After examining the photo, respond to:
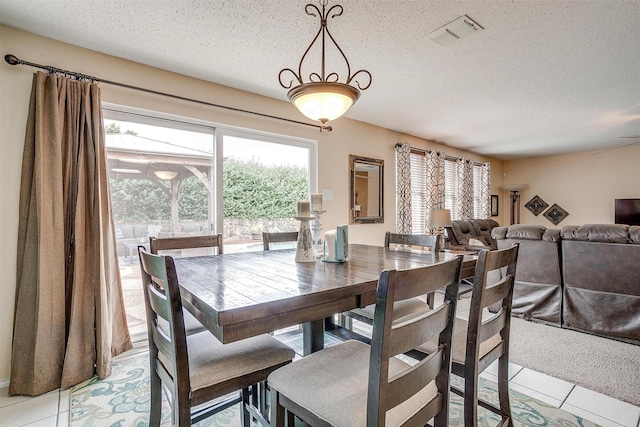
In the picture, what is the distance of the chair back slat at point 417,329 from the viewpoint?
2.88 feet

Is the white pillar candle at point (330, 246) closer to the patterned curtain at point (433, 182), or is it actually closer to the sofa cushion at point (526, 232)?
the sofa cushion at point (526, 232)

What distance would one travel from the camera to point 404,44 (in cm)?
231

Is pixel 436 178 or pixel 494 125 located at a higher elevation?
pixel 494 125

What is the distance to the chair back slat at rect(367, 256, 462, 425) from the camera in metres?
0.84

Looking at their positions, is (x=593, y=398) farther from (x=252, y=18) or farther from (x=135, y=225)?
(x=135, y=225)

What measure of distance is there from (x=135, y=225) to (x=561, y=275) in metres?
3.83

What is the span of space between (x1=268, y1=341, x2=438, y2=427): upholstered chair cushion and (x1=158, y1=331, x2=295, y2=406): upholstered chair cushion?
143 mm

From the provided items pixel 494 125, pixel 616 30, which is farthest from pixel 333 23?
pixel 494 125

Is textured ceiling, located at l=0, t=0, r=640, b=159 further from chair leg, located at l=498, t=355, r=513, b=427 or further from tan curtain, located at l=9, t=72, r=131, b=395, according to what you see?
chair leg, located at l=498, t=355, r=513, b=427

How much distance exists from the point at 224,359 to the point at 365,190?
3.42 m

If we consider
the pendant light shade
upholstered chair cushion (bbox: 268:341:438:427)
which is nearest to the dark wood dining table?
upholstered chair cushion (bbox: 268:341:438:427)

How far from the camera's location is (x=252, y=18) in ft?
6.56

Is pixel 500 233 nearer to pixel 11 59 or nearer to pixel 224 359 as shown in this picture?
pixel 224 359

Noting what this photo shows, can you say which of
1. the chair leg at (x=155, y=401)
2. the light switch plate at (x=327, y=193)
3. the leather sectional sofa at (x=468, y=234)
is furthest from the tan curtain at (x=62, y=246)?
the leather sectional sofa at (x=468, y=234)
